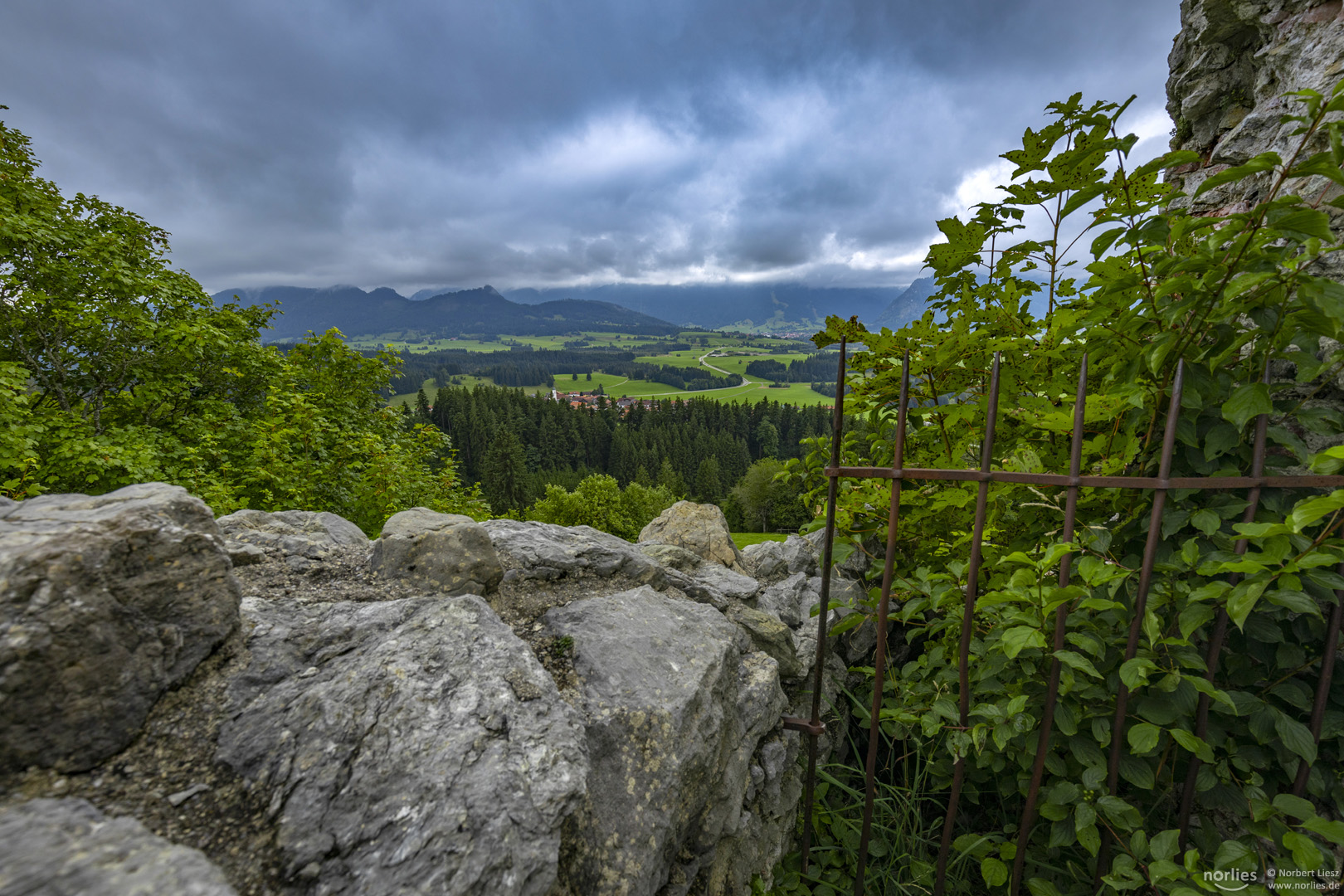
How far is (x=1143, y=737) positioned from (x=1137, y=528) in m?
0.90

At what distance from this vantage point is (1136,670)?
1.84m

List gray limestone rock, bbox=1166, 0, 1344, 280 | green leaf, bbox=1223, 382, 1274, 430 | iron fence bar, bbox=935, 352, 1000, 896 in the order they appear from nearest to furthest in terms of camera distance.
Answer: green leaf, bbox=1223, 382, 1274, 430 → iron fence bar, bbox=935, 352, 1000, 896 → gray limestone rock, bbox=1166, 0, 1344, 280

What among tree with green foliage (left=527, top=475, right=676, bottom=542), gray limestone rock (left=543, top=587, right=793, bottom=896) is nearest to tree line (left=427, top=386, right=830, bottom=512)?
tree with green foliage (left=527, top=475, right=676, bottom=542)

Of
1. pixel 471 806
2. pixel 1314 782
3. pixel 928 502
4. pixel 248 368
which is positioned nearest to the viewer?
pixel 471 806

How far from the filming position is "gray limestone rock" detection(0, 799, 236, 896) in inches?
45.1

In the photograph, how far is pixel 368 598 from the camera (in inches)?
103

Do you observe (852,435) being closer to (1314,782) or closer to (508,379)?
(1314,782)

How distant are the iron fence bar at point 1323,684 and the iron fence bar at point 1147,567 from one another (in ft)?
1.99

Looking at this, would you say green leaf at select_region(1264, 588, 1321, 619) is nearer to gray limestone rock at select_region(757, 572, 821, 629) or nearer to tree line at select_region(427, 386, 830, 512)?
gray limestone rock at select_region(757, 572, 821, 629)

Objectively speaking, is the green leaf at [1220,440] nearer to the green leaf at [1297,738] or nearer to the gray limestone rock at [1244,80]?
the green leaf at [1297,738]

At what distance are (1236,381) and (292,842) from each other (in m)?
3.88

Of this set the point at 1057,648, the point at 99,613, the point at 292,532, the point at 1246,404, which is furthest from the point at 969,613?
the point at 292,532

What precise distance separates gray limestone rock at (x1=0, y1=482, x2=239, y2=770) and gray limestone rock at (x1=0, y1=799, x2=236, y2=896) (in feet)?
0.76

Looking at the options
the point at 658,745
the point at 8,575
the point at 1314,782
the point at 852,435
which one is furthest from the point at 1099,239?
the point at 8,575
